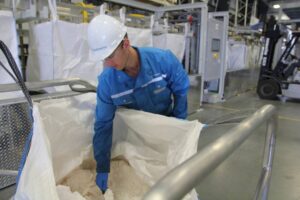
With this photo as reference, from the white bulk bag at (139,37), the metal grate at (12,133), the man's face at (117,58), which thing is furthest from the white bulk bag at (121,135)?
the white bulk bag at (139,37)

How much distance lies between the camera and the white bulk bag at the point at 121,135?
53.1 inches

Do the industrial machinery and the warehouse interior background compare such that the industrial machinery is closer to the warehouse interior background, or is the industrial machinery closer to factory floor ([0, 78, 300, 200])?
the warehouse interior background

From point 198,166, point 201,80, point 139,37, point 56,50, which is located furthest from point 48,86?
point 201,80

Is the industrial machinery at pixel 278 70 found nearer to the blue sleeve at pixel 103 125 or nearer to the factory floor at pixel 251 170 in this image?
the factory floor at pixel 251 170

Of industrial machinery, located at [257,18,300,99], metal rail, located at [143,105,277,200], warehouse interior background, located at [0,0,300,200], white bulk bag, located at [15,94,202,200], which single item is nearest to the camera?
metal rail, located at [143,105,277,200]

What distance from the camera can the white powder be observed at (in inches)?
60.4

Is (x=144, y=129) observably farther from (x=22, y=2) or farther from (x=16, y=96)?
(x=22, y=2)

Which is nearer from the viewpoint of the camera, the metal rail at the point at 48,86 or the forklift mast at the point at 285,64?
the metal rail at the point at 48,86

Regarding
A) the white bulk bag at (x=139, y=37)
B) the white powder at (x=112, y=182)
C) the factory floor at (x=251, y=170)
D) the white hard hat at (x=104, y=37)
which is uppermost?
the white bulk bag at (x=139, y=37)

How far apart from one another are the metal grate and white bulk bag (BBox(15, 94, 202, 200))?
49cm

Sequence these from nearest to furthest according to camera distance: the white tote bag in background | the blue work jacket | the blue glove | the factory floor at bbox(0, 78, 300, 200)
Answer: the blue work jacket → the blue glove → the factory floor at bbox(0, 78, 300, 200) → the white tote bag in background

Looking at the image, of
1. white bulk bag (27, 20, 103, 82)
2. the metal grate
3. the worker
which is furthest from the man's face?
white bulk bag (27, 20, 103, 82)

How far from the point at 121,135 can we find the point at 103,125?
12.0 inches

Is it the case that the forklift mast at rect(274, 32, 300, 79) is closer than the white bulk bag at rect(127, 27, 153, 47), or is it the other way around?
the white bulk bag at rect(127, 27, 153, 47)
